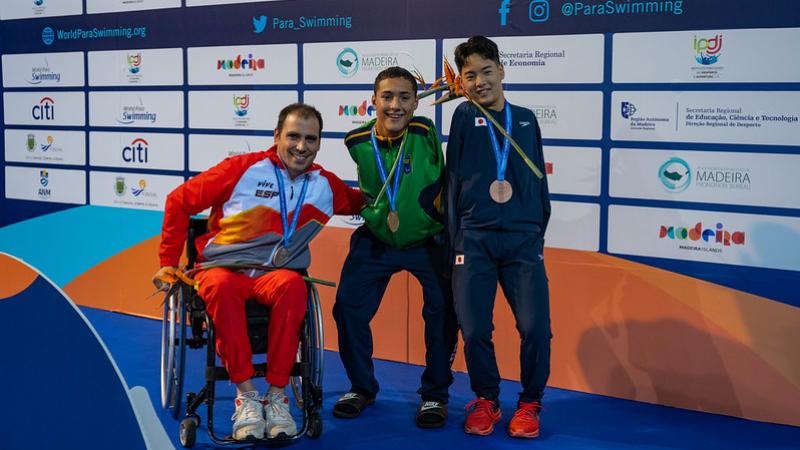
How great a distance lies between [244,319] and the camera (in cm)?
341

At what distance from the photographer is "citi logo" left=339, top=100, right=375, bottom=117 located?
187 inches

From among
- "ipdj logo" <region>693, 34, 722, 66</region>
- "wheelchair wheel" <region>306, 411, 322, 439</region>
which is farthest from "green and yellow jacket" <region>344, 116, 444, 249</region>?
"ipdj logo" <region>693, 34, 722, 66</region>

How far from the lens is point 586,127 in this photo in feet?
13.6

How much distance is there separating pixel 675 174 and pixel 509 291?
967 mm

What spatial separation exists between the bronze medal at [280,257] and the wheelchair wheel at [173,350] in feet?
1.22

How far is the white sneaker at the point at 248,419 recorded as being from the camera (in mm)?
3357

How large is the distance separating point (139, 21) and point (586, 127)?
117 inches

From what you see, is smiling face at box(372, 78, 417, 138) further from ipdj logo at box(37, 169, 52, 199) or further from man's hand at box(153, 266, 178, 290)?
ipdj logo at box(37, 169, 52, 199)

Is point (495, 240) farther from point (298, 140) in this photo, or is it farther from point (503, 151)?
point (298, 140)

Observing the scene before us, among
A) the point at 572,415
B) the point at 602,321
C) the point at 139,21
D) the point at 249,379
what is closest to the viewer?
the point at 249,379

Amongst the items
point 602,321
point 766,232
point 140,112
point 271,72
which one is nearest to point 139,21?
point 140,112

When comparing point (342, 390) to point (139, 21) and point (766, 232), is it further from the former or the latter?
point (139, 21)

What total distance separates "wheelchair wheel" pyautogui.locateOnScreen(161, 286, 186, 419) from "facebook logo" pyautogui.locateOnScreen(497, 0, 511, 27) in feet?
6.45

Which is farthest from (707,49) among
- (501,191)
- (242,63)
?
(242,63)
